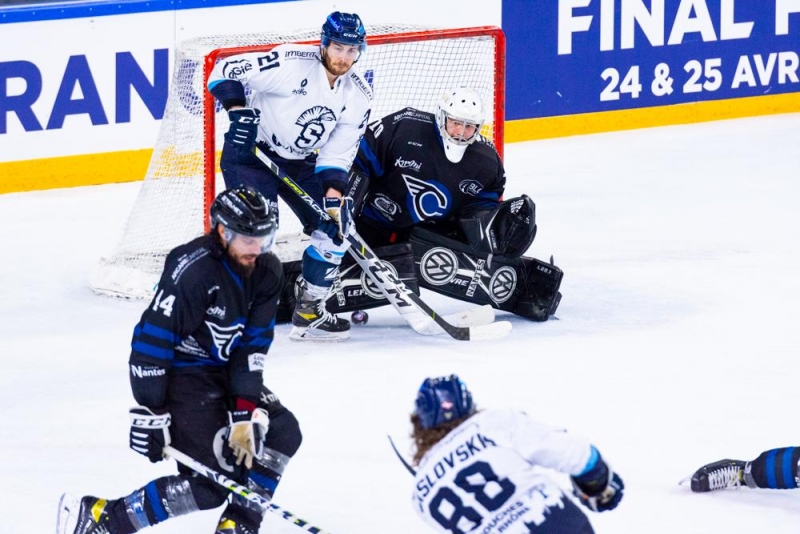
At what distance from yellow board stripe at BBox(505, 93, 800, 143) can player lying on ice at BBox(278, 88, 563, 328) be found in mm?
3108

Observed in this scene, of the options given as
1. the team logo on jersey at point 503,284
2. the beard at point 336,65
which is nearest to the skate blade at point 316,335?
the team logo on jersey at point 503,284

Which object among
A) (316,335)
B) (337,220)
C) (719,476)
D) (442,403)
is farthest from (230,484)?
(316,335)

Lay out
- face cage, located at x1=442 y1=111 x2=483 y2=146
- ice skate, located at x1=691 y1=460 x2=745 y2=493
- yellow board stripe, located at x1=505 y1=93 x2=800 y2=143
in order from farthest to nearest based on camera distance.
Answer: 1. yellow board stripe, located at x1=505 y1=93 x2=800 y2=143
2. face cage, located at x1=442 y1=111 x2=483 y2=146
3. ice skate, located at x1=691 y1=460 x2=745 y2=493

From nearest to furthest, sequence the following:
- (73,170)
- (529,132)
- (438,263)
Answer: (438,263) < (73,170) < (529,132)

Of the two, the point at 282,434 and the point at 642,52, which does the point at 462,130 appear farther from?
the point at 642,52

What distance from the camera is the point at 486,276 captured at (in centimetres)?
556

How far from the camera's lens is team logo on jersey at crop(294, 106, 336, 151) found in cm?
509

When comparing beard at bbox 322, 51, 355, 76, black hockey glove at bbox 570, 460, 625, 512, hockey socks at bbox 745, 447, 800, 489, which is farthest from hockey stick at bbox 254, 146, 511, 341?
black hockey glove at bbox 570, 460, 625, 512

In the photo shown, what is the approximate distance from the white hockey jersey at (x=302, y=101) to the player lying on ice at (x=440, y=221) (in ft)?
0.86

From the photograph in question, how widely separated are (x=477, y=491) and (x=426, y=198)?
2.90 metres

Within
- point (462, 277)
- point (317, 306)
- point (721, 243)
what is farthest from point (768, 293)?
point (317, 306)

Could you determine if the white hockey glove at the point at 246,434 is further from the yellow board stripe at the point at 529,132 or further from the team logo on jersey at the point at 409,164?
the yellow board stripe at the point at 529,132

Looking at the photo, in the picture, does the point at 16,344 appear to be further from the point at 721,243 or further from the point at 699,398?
the point at 721,243

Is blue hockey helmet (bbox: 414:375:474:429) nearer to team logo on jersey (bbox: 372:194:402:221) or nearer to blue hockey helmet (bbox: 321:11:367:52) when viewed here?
blue hockey helmet (bbox: 321:11:367:52)
